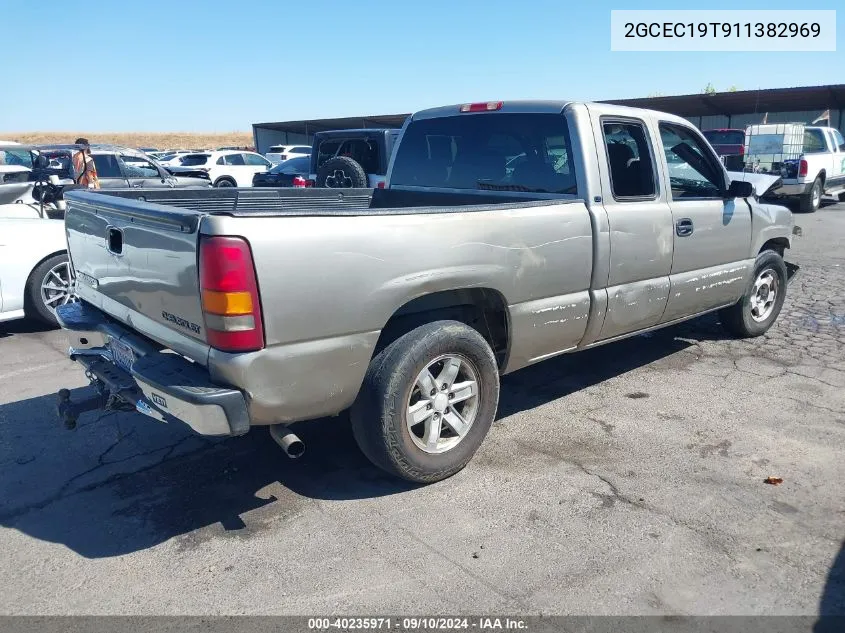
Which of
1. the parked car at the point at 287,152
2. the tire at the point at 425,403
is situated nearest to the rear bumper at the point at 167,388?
the tire at the point at 425,403

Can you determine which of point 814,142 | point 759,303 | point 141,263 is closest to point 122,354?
point 141,263

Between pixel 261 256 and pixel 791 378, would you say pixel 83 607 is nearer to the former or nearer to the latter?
pixel 261 256

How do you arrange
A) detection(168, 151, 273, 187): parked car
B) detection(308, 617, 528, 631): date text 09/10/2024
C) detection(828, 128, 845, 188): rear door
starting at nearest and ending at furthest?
detection(308, 617, 528, 631): date text 09/10/2024
detection(828, 128, 845, 188): rear door
detection(168, 151, 273, 187): parked car

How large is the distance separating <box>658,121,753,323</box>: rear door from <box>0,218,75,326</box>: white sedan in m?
5.25

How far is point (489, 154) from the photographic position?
4.86 metres

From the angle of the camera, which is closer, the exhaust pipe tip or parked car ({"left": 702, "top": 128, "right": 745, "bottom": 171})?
the exhaust pipe tip

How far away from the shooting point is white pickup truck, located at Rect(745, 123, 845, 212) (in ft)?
52.3

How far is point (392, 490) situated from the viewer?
3.72m

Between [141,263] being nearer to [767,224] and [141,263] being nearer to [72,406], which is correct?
[72,406]

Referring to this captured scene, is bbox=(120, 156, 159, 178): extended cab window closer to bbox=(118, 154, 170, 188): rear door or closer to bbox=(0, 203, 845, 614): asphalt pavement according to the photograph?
bbox=(118, 154, 170, 188): rear door

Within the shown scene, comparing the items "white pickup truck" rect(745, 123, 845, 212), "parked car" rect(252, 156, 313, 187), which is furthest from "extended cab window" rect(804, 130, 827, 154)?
"parked car" rect(252, 156, 313, 187)

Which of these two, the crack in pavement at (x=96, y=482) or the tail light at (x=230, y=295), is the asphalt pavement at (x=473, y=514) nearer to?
the crack in pavement at (x=96, y=482)

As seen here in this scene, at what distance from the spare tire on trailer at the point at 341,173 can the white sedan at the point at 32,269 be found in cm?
349

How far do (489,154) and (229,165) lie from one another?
19301mm
